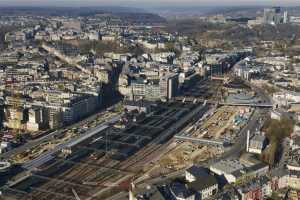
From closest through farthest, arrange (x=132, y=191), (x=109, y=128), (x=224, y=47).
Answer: (x=132, y=191), (x=109, y=128), (x=224, y=47)

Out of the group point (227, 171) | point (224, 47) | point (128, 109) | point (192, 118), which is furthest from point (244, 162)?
point (224, 47)

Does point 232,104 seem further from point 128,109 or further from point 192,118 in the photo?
point 128,109

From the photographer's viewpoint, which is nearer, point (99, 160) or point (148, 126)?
point (99, 160)
